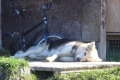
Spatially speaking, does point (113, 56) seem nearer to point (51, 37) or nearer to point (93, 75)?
point (51, 37)

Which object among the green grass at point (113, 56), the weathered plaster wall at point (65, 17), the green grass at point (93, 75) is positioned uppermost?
the weathered plaster wall at point (65, 17)

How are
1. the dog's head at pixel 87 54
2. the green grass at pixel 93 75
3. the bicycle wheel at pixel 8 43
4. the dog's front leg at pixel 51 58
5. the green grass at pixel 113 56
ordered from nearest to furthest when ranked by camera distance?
the green grass at pixel 93 75 → the dog's front leg at pixel 51 58 → the dog's head at pixel 87 54 → the green grass at pixel 113 56 → the bicycle wheel at pixel 8 43

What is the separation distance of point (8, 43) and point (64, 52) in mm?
2286

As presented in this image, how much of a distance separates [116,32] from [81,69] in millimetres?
2945

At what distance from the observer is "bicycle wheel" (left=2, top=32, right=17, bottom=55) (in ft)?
33.5

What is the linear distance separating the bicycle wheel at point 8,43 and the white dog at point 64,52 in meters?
0.83

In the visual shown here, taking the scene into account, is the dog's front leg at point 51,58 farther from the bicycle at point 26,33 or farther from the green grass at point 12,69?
the green grass at point 12,69

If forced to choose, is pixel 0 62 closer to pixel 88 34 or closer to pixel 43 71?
pixel 43 71

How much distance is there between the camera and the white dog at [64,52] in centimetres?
862

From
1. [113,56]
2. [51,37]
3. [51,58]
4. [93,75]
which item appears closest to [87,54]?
[51,58]

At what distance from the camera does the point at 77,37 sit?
1008cm

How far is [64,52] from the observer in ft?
29.1

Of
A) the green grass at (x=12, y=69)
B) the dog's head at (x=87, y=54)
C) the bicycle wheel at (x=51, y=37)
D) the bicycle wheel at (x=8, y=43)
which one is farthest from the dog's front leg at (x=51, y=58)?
the bicycle wheel at (x=8, y=43)

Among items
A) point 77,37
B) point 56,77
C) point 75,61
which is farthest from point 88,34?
point 56,77
